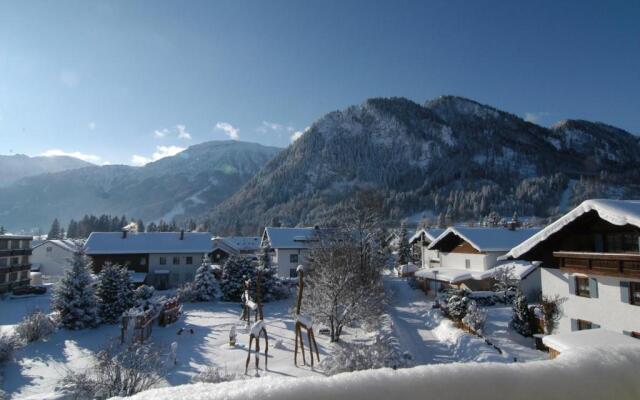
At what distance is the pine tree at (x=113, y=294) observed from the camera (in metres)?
30.1

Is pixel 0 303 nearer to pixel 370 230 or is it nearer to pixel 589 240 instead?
pixel 370 230

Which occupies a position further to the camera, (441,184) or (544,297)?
(441,184)

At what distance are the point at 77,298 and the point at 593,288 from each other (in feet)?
106

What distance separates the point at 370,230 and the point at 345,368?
2339cm

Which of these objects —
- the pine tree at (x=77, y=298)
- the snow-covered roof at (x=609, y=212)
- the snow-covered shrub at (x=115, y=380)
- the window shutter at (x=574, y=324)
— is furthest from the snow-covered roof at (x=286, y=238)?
the snow-covered shrub at (x=115, y=380)

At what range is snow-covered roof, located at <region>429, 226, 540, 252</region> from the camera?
37812 mm

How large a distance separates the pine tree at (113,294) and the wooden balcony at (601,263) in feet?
101

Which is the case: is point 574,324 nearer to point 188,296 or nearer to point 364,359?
point 364,359

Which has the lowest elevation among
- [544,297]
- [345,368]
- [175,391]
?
[345,368]

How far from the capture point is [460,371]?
5.11 ft

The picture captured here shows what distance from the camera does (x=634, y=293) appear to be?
1471 centimetres

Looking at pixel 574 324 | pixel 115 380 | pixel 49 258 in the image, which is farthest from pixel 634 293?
pixel 49 258

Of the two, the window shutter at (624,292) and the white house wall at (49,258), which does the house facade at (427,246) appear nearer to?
the window shutter at (624,292)

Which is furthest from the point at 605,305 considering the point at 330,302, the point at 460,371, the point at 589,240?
the point at 460,371
